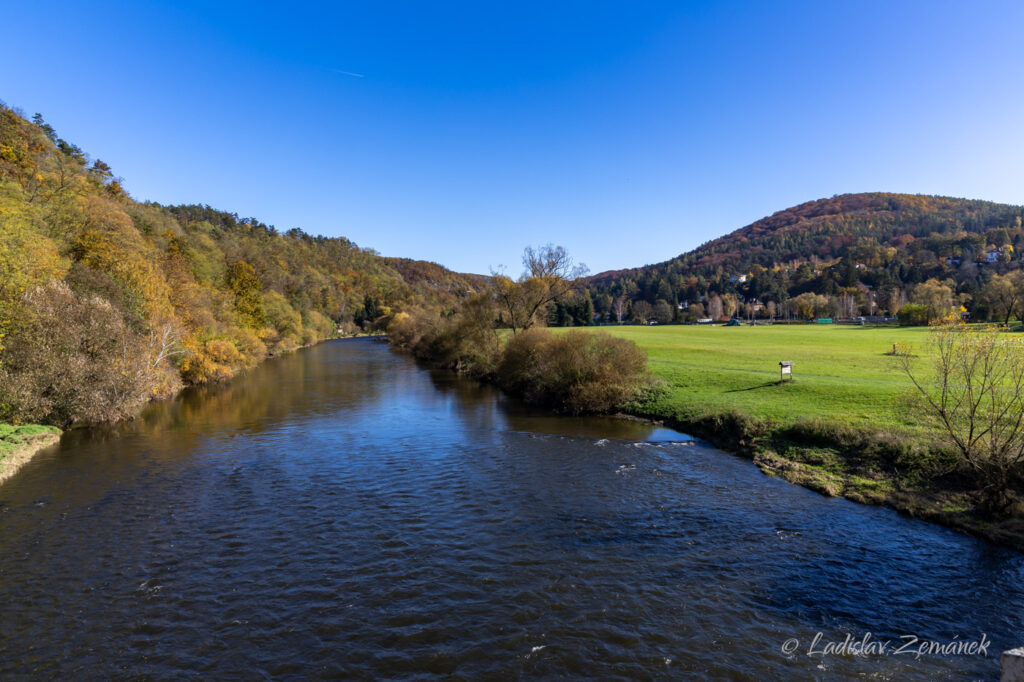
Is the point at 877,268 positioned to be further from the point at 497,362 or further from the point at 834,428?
the point at 834,428

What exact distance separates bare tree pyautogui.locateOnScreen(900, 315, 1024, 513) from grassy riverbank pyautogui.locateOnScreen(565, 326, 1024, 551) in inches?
36.5

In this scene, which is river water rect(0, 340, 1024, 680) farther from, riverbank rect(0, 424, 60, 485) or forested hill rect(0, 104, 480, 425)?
forested hill rect(0, 104, 480, 425)

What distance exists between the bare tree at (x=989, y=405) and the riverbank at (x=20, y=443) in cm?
2763

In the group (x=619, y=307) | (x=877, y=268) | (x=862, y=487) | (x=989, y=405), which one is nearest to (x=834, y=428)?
(x=862, y=487)

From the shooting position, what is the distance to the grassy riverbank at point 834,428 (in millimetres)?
13367

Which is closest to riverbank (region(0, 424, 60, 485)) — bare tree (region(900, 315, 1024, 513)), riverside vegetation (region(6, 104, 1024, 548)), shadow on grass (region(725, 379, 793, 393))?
riverside vegetation (region(6, 104, 1024, 548))

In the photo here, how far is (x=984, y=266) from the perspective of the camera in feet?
389

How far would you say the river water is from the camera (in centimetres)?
763

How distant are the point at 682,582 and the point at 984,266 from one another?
158 metres

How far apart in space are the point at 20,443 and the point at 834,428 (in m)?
30.1

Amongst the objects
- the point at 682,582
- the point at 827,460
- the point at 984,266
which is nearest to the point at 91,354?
the point at 682,582

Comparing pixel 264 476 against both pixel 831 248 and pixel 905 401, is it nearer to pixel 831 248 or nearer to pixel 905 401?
pixel 905 401

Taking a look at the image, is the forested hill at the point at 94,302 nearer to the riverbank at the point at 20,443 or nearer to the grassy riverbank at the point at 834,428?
the riverbank at the point at 20,443

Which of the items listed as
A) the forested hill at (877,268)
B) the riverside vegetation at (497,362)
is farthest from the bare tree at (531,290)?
the forested hill at (877,268)
